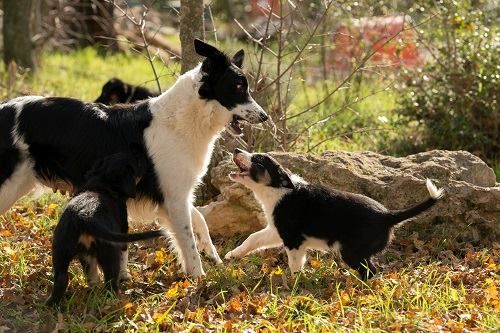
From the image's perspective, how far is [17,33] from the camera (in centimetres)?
1298

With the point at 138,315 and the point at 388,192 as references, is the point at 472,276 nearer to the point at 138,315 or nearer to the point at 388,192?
the point at 388,192

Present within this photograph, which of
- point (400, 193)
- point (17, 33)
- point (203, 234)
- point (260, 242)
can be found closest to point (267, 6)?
point (400, 193)

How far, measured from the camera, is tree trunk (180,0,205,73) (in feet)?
24.1

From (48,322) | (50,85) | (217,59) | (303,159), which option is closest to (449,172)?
(303,159)

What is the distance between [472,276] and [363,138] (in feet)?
14.1

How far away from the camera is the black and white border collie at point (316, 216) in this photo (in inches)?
220

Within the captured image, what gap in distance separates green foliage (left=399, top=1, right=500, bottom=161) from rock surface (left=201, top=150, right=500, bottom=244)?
247 cm

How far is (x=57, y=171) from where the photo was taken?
5.86m

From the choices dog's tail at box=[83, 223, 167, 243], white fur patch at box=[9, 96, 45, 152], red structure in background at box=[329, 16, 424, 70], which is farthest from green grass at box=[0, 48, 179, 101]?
dog's tail at box=[83, 223, 167, 243]

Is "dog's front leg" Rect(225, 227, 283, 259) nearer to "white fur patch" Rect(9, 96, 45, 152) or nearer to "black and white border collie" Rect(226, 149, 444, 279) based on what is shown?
"black and white border collie" Rect(226, 149, 444, 279)

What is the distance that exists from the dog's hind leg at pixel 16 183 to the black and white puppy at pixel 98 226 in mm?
618

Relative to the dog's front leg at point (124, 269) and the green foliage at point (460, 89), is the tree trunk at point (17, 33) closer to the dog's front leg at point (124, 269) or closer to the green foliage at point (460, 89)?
the green foliage at point (460, 89)

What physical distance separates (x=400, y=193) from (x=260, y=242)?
1274 millimetres

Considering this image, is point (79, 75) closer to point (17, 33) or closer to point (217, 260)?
point (17, 33)
